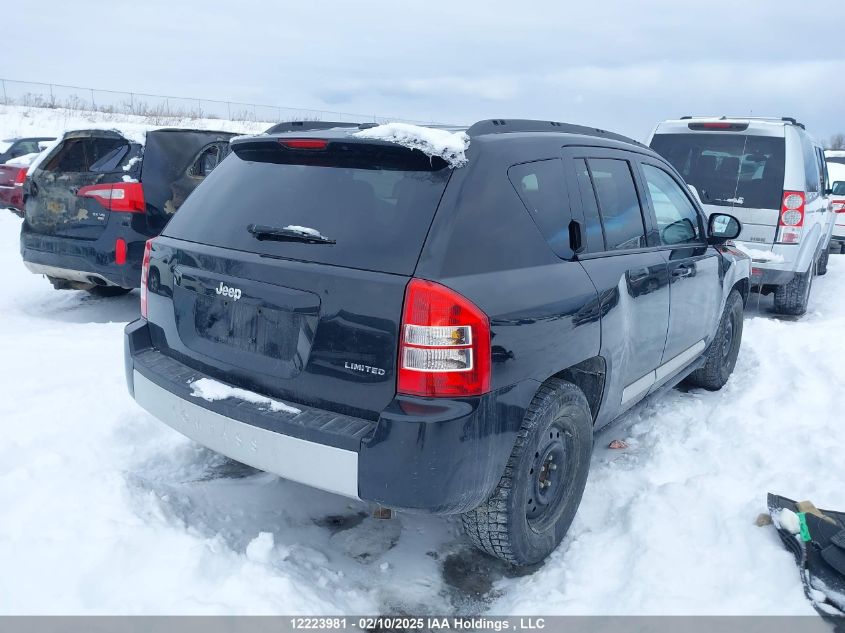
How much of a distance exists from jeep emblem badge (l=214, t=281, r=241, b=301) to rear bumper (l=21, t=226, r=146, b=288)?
145 inches

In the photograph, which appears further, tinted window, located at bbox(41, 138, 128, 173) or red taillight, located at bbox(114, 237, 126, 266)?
tinted window, located at bbox(41, 138, 128, 173)

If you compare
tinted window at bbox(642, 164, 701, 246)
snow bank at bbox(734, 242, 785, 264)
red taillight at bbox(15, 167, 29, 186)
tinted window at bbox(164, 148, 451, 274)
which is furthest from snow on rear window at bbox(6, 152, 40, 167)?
tinted window at bbox(642, 164, 701, 246)

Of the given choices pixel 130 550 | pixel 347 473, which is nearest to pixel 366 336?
pixel 347 473

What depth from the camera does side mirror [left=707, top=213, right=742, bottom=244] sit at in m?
4.62

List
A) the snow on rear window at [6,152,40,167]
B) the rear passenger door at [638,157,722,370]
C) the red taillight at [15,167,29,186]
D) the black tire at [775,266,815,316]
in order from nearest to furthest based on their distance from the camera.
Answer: the rear passenger door at [638,157,722,370]
the black tire at [775,266,815,316]
the red taillight at [15,167,29,186]
the snow on rear window at [6,152,40,167]

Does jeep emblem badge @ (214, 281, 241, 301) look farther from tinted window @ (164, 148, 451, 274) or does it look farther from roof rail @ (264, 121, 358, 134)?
roof rail @ (264, 121, 358, 134)

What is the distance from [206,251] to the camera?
2891mm

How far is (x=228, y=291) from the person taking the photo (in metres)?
2.73

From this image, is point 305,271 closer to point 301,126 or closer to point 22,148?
point 301,126

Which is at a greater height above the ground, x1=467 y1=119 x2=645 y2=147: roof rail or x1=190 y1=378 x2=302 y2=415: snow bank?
x1=467 y1=119 x2=645 y2=147: roof rail

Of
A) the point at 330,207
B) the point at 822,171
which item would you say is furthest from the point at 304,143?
the point at 822,171

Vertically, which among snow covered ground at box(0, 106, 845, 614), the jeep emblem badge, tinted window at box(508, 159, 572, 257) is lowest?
snow covered ground at box(0, 106, 845, 614)

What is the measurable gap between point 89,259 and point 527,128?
14.9ft

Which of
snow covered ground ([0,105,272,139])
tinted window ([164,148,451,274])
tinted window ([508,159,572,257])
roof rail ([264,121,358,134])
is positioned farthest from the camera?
snow covered ground ([0,105,272,139])
